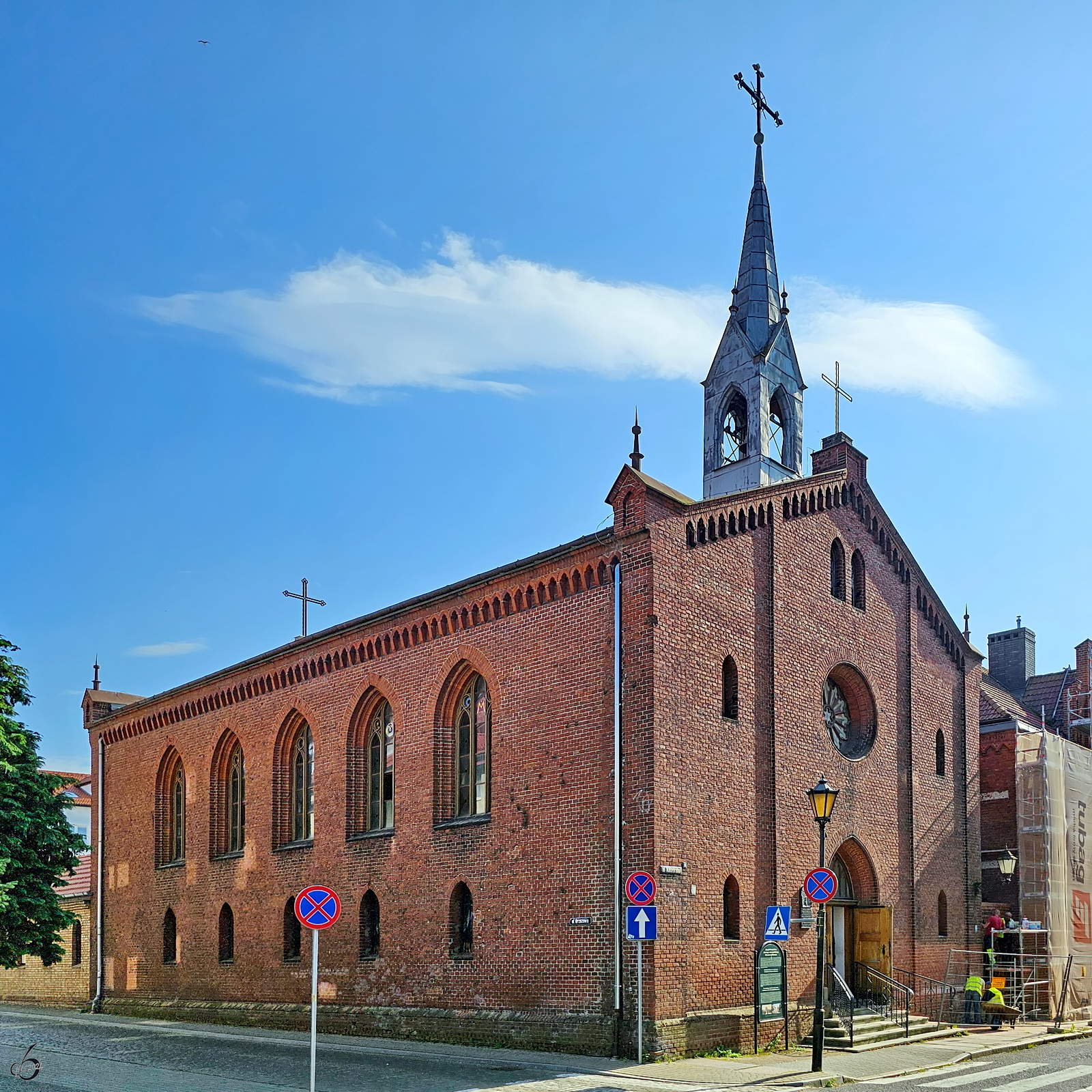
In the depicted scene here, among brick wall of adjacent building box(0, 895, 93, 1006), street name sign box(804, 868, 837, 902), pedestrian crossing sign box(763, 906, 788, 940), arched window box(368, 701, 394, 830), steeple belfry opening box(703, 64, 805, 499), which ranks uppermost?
steeple belfry opening box(703, 64, 805, 499)

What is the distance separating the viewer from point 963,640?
1180 inches

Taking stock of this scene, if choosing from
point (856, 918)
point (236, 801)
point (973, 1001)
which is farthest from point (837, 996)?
point (236, 801)

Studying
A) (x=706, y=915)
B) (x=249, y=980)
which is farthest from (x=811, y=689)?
(x=249, y=980)

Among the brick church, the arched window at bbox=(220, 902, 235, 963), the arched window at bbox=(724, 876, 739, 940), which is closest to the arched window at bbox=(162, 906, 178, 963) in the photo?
the brick church

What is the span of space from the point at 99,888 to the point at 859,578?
23708 mm

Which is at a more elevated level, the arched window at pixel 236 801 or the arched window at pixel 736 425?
the arched window at pixel 736 425

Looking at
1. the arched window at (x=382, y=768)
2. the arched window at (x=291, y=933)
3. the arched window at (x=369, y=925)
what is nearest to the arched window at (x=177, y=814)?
the arched window at (x=291, y=933)

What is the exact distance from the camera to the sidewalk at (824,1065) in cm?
1762

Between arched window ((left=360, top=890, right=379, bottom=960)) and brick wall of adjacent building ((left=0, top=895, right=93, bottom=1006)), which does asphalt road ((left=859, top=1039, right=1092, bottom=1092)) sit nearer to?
arched window ((left=360, top=890, right=379, bottom=960))

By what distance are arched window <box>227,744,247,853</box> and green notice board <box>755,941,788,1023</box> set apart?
588 inches

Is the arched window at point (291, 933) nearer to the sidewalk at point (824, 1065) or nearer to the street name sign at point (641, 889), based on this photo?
the sidewalk at point (824, 1065)

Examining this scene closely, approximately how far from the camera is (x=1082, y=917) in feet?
101

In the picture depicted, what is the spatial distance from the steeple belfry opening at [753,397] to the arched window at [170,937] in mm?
17822

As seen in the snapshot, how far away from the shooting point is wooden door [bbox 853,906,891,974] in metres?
25.0
